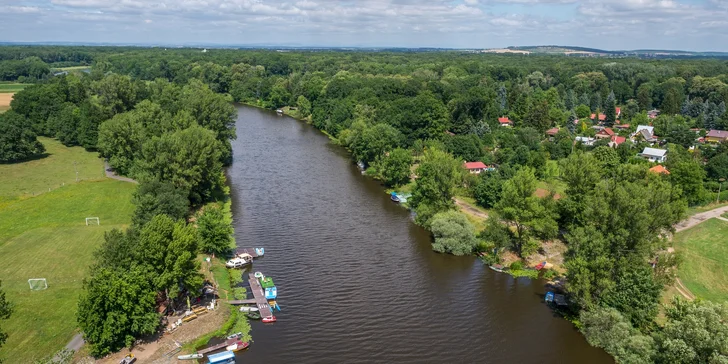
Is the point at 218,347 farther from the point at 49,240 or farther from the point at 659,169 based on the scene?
the point at 659,169

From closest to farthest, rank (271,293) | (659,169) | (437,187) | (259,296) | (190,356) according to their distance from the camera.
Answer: (190,356), (259,296), (271,293), (437,187), (659,169)

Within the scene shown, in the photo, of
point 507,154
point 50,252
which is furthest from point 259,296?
point 507,154

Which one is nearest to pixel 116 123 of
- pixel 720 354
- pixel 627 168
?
pixel 627 168

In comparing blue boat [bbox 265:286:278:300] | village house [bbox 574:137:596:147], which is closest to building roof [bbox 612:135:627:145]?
village house [bbox 574:137:596:147]

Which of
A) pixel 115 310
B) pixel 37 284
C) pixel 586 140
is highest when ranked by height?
pixel 586 140

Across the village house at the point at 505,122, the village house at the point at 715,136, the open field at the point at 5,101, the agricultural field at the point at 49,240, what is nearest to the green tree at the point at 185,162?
the agricultural field at the point at 49,240

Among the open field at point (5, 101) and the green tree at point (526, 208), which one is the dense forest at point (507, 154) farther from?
the open field at point (5, 101)
